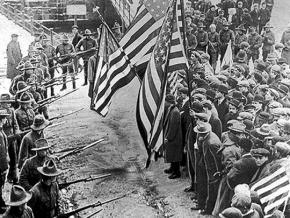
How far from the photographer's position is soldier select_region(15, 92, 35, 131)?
31.1 ft

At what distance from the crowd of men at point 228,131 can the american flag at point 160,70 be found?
1.45 ft

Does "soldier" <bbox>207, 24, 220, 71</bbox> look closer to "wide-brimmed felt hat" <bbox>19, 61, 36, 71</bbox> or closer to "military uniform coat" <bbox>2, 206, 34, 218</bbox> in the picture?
"wide-brimmed felt hat" <bbox>19, 61, 36, 71</bbox>

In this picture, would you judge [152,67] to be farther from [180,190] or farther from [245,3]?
[245,3]

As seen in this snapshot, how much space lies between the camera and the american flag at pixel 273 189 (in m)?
5.98

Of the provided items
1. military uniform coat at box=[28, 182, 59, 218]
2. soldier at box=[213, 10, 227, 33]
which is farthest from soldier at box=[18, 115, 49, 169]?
soldier at box=[213, 10, 227, 33]

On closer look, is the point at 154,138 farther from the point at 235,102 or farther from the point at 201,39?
the point at 201,39

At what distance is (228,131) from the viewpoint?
796 centimetres

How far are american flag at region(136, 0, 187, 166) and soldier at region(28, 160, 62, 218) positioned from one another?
2747 millimetres

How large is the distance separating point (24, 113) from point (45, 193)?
348 centimetres

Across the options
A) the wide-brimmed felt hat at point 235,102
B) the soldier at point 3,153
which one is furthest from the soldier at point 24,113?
the wide-brimmed felt hat at point 235,102

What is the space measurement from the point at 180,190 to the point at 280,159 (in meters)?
3.13

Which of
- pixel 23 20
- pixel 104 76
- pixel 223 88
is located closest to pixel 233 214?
pixel 223 88

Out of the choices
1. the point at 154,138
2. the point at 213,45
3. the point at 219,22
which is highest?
the point at 219,22

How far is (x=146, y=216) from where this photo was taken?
335 inches
